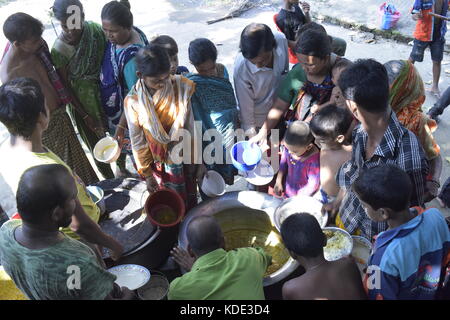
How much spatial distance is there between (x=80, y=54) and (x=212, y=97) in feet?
3.73

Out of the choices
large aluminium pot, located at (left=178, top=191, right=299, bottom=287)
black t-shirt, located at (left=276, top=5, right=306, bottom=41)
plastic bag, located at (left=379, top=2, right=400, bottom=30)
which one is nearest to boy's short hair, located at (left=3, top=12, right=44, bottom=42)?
large aluminium pot, located at (left=178, top=191, right=299, bottom=287)

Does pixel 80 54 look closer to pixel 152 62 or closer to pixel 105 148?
pixel 105 148

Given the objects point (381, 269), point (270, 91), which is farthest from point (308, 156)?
point (381, 269)

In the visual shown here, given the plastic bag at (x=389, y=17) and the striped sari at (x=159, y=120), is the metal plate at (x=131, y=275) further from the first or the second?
the plastic bag at (x=389, y=17)

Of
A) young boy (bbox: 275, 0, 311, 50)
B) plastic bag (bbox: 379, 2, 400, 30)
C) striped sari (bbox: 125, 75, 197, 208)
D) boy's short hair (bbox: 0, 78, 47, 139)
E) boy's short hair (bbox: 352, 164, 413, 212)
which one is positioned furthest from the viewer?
plastic bag (bbox: 379, 2, 400, 30)

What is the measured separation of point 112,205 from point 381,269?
1853mm

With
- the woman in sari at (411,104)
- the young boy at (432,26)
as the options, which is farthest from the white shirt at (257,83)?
the young boy at (432,26)

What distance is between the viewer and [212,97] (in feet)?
9.53

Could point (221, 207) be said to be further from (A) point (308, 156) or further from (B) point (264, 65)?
(B) point (264, 65)

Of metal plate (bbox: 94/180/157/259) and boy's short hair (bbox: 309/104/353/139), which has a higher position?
boy's short hair (bbox: 309/104/353/139)

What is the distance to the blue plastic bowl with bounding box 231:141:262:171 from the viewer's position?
2760 millimetres

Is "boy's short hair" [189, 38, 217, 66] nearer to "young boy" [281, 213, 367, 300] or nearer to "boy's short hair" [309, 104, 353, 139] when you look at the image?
"boy's short hair" [309, 104, 353, 139]

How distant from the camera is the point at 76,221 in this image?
6.61 ft

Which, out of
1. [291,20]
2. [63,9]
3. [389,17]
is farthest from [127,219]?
[389,17]
